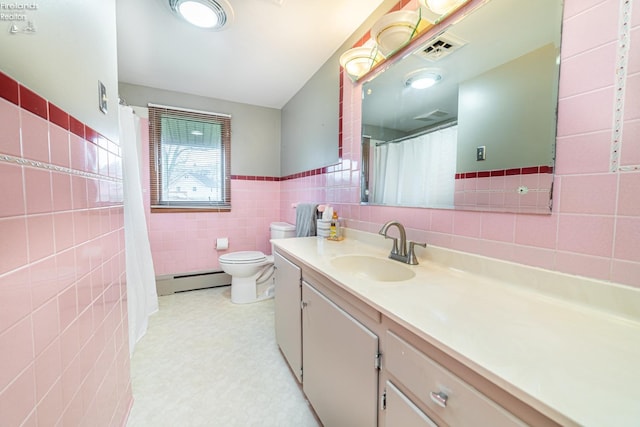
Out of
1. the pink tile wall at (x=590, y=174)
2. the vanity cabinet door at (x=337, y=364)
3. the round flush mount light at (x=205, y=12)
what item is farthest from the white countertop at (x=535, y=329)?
the round flush mount light at (x=205, y=12)

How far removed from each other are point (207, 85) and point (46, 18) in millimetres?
2054

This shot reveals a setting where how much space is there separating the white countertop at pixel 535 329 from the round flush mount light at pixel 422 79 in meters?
0.86

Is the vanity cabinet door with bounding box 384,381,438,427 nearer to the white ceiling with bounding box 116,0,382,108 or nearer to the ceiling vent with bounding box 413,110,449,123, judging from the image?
the ceiling vent with bounding box 413,110,449,123

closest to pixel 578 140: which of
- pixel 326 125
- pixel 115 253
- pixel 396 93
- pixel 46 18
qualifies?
pixel 396 93

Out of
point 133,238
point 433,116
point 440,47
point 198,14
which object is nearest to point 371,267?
point 433,116

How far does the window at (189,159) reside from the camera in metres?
2.55

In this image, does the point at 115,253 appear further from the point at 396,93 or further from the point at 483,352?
the point at 396,93

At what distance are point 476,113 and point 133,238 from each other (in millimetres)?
2229

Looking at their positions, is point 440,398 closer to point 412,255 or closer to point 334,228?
point 412,255

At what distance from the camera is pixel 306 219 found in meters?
2.09

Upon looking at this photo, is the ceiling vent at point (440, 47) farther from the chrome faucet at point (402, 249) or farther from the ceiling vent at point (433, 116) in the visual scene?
the chrome faucet at point (402, 249)

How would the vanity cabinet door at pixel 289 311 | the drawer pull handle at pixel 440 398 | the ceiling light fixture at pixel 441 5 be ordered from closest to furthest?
the drawer pull handle at pixel 440 398 → the ceiling light fixture at pixel 441 5 → the vanity cabinet door at pixel 289 311

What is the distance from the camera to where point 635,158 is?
62cm

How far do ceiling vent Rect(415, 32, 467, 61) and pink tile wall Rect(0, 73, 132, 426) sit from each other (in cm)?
144
